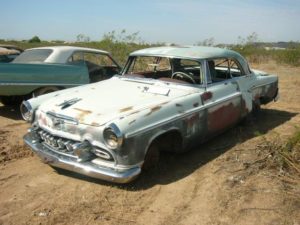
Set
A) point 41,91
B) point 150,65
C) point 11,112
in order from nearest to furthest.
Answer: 1. point 150,65
2. point 41,91
3. point 11,112

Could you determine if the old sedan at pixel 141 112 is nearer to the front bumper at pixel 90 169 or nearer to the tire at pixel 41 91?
the front bumper at pixel 90 169

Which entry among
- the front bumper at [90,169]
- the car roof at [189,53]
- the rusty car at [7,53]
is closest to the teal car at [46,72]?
the rusty car at [7,53]

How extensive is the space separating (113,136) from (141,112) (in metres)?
0.47

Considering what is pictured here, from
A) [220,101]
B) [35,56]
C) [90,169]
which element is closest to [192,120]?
[220,101]

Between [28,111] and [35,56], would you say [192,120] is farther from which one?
[35,56]

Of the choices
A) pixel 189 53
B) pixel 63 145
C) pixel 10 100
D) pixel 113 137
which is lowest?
pixel 10 100

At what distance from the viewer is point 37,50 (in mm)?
8375

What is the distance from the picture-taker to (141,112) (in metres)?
4.29

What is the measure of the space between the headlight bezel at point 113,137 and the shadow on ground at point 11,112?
404 centimetres

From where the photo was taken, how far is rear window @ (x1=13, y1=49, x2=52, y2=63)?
809 centimetres

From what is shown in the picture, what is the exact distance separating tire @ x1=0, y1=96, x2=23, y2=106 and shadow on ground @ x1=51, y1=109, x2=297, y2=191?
3.88m

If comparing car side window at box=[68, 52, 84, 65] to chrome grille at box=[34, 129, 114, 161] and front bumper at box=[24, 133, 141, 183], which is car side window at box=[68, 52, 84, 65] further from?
front bumper at box=[24, 133, 141, 183]

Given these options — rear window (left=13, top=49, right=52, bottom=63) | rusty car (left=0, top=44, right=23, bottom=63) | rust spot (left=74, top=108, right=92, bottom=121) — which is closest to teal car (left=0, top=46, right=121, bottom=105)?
rear window (left=13, top=49, right=52, bottom=63)

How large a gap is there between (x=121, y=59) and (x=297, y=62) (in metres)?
7.61
